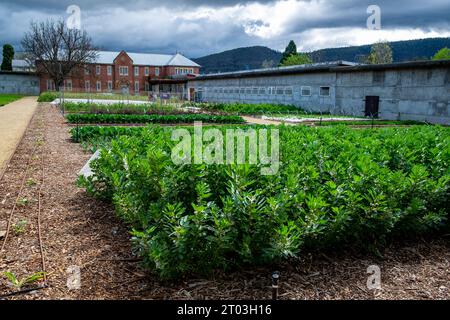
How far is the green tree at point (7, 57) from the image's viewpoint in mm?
85438

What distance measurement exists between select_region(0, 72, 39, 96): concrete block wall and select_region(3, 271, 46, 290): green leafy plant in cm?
7723

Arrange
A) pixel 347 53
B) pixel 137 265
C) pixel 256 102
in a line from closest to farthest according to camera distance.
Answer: pixel 137 265
pixel 256 102
pixel 347 53

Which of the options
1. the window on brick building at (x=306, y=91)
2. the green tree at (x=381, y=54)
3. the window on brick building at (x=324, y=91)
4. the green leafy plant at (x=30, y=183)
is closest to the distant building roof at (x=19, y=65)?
the green tree at (x=381, y=54)

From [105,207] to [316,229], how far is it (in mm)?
3521

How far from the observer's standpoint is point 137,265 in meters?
4.21

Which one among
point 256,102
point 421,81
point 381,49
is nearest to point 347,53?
point 381,49

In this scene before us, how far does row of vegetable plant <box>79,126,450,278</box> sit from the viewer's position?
3.69 m

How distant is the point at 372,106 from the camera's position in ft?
88.9

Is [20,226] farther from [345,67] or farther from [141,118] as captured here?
[345,67]

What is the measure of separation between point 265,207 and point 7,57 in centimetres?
9817

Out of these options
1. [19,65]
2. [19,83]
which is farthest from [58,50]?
[19,65]

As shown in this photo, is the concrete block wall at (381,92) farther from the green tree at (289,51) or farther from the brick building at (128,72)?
the green tree at (289,51)
